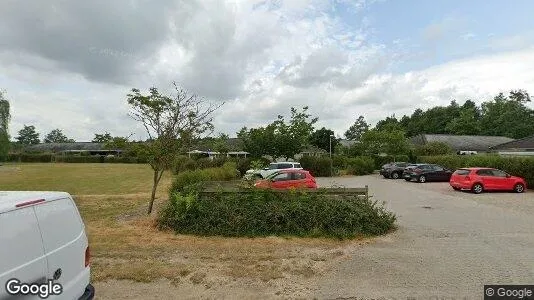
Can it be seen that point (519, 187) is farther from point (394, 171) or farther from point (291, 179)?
point (291, 179)

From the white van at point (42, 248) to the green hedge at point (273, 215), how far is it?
5290mm

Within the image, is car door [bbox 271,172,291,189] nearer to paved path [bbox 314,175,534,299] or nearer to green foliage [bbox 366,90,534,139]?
paved path [bbox 314,175,534,299]

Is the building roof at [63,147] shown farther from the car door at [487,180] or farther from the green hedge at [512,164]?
the car door at [487,180]

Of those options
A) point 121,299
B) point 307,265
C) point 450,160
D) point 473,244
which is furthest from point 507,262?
point 450,160

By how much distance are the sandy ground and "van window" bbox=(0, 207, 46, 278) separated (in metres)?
2.42

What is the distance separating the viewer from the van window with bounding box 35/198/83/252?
363cm

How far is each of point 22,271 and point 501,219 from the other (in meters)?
13.2

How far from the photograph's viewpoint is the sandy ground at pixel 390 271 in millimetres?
5707

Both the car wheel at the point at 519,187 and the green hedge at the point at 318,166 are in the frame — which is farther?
the green hedge at the point at 318,166

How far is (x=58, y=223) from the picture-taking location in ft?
12.8

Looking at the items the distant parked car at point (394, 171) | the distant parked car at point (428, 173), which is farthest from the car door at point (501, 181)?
the distant parked car at point (394, 171)

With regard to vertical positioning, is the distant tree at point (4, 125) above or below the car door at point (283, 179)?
above

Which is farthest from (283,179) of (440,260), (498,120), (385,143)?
(498,120)

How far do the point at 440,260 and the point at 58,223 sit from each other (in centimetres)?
669
